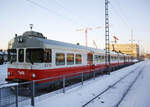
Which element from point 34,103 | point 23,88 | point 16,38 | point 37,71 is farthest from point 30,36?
point 34,103

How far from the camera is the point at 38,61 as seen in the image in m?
8.66

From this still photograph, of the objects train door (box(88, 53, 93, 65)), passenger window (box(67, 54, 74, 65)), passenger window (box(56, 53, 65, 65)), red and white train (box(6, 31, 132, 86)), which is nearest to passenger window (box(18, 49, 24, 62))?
red and white train (box(6, 31, 132, 86))

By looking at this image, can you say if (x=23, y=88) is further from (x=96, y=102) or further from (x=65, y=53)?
(x=65, y=53)

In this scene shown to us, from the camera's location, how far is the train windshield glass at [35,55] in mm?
8664

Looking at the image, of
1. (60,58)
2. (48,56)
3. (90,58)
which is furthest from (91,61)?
(48,56)

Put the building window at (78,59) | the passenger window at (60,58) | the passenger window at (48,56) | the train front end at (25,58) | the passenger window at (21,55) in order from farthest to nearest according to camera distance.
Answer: the building window at (78,59) → the passenger window at (60,58) → the passenger window at (21,55) → the passenger window at (48,56) → the train front end at (25,58)

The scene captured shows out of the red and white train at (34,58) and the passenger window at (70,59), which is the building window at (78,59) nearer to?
the passenger window at (70,59)

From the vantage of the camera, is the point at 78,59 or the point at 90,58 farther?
the point at 90,58

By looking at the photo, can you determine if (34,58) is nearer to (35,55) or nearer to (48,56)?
(35,55)

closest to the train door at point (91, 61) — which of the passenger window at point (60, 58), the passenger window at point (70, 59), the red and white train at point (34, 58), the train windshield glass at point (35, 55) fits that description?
the passenger window at point (70, 59)

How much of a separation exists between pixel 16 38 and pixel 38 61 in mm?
2451

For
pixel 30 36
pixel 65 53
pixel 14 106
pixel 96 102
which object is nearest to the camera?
pixel 14 106

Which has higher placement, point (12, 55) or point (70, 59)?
point (12, 55)

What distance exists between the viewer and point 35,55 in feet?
28.8
